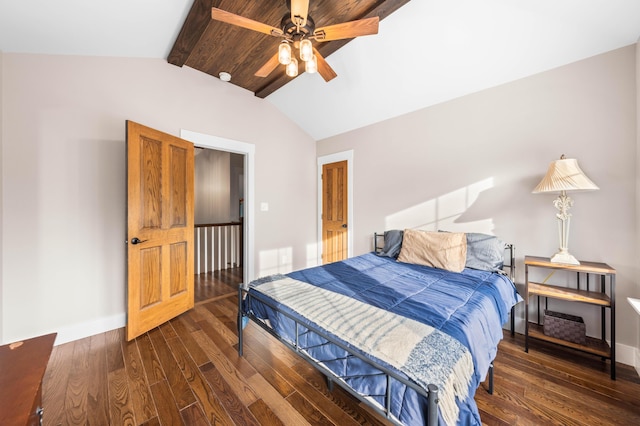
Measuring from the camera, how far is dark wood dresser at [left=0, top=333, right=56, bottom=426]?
0.75m

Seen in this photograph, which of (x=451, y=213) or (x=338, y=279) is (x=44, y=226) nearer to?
(x=338, y=279)

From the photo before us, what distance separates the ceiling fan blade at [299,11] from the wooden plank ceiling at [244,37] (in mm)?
590

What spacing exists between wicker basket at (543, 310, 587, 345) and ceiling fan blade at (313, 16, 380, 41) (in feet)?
8.91

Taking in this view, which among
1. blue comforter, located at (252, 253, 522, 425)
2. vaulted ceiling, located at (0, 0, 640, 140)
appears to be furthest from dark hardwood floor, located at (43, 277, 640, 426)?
vaulted ceiling, located at (0, 0, 640, 140)

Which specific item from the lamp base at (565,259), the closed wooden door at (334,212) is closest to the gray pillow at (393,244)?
the closed wooden door at (334,212)

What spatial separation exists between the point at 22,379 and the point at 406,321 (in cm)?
161

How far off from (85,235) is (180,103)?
175 centimetres

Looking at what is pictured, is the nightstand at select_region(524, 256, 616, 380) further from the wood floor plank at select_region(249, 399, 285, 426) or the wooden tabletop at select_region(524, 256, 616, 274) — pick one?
the wood floor plank at select_region(249, 399, 285, 426)

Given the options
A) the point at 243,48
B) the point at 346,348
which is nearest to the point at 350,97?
the point at 243,48

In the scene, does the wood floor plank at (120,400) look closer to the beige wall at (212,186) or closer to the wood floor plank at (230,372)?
the wood floor plank at (230,372)

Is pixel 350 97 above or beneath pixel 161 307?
above

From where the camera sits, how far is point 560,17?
6.23 ft

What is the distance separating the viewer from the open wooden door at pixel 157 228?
Result: 2.29m

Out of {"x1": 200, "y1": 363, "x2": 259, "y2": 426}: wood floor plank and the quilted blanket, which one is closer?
the quilted blanket
